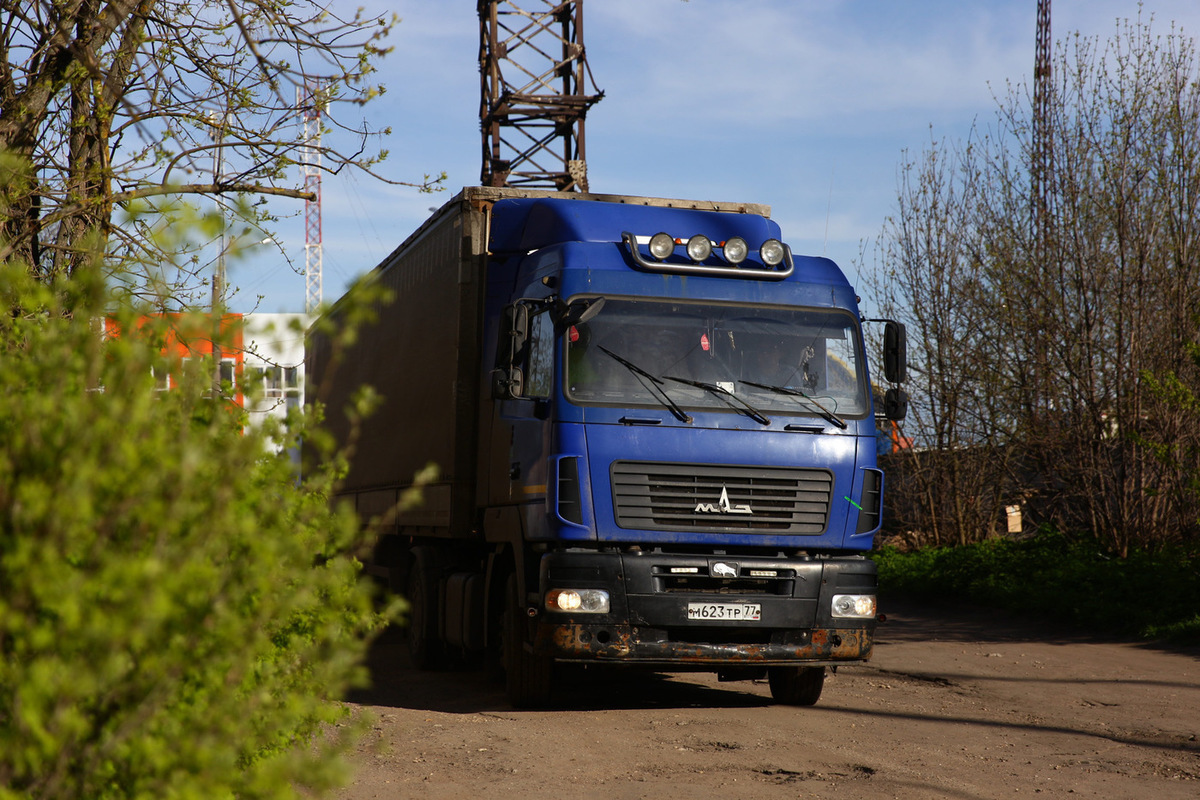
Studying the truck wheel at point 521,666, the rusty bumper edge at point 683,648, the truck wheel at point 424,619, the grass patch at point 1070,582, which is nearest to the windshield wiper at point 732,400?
the rusty bumper edge at point 683,648

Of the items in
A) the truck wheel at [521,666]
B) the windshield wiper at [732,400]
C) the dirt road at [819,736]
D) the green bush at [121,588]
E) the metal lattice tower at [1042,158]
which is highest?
the metal lattice tower at [1042,158]

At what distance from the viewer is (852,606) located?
8492 mm

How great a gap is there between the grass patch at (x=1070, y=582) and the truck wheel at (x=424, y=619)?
25.1 feet

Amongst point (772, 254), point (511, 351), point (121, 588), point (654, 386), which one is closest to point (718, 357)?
point (654, 386)

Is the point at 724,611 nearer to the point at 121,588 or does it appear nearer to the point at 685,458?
the point at 685,458

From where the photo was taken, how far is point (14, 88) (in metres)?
6.86

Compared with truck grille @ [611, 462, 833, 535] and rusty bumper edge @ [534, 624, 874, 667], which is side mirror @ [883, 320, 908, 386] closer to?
truck grille @ [611, 462, 833, 535]

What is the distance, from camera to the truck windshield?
324 inches

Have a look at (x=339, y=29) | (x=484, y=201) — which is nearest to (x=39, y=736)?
(x=339, y=29)

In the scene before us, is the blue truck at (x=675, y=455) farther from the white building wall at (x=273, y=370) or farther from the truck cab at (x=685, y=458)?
the white building wall at (x=273, y=370)

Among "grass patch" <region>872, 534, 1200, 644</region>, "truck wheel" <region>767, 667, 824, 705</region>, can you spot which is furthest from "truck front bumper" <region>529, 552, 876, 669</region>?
"grass patch" <region>872, 534, 1200, 644</region>

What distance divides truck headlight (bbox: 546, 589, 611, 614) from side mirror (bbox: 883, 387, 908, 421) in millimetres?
2770

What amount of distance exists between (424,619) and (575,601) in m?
3.31

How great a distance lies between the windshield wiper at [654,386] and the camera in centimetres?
819
